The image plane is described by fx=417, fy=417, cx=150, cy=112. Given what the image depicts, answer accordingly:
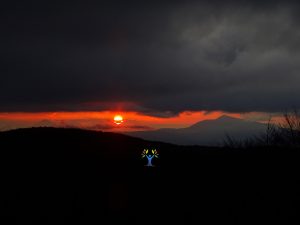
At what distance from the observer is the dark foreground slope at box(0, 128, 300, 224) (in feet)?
68.8

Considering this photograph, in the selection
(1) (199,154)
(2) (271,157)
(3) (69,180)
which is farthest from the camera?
(1) (199,154)

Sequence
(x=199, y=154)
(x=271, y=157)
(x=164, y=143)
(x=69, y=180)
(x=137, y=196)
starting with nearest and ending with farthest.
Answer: (x=137, y=196), (x=69, y=180), (x=271, y=157), (x=199, y=154), (x=164, y=143)

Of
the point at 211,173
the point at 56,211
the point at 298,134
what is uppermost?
the point at 298,134

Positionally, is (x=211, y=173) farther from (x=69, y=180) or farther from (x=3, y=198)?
(x=3, y=198)

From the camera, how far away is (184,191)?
81.3ft

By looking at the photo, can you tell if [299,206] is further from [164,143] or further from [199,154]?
[164,143]

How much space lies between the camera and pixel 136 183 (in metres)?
26.1

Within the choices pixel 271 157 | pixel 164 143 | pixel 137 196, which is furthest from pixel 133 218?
pixel 164 143

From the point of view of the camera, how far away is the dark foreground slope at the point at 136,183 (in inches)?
826

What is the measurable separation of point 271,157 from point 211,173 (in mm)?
5584

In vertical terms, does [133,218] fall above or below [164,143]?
below

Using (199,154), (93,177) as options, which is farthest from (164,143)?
(93,177)

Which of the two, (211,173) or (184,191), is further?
(211,173)

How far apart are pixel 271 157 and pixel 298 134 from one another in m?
16.4
